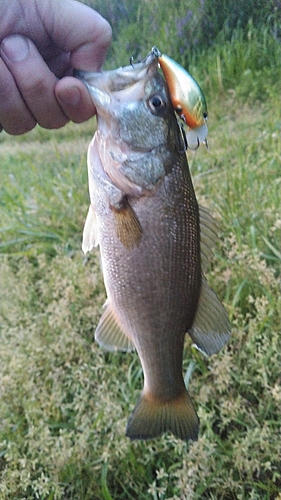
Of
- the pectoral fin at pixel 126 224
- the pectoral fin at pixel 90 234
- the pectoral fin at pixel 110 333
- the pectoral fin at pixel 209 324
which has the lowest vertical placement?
the pectoral fin at pixel 110 333

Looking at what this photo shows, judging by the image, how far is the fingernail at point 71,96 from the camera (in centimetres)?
95

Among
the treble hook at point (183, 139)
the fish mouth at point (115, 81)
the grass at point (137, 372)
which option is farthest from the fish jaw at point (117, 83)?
the grass at point (137, 372)

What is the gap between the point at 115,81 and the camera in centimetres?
95

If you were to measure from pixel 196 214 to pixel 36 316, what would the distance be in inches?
51.0

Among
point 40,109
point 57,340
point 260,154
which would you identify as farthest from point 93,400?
point 260,154

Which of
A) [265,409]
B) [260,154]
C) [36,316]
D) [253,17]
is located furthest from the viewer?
[260,154]

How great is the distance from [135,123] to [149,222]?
0.20 meters

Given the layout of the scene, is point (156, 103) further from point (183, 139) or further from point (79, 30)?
point (79, 30)

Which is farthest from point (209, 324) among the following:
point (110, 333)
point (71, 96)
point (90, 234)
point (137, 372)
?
point (137, 372)

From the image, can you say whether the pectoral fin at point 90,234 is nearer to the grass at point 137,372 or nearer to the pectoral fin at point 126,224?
the pectoral fin at point 126,224

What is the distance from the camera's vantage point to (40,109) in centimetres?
103

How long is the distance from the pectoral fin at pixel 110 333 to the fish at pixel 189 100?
1.47 feet

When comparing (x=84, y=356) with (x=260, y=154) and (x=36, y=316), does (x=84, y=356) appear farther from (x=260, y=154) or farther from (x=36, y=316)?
(x=260, y=154)

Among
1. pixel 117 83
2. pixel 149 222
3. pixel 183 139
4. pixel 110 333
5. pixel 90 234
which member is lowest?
pixel 110 333
